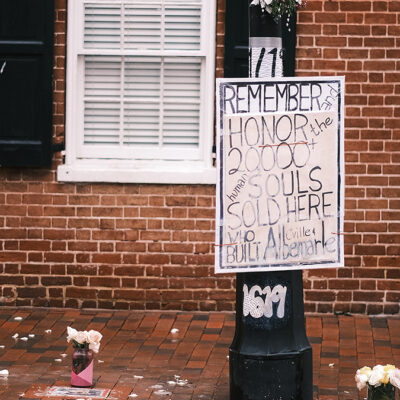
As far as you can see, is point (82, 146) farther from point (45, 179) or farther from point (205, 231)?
point (205, 231)

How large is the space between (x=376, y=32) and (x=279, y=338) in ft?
11.9

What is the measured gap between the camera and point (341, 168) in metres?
7.09

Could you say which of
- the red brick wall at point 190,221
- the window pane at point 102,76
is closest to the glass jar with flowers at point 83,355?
the red brick wall at point 190,221

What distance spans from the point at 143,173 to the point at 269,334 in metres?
3.11

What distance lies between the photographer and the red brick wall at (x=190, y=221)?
9.70 meters

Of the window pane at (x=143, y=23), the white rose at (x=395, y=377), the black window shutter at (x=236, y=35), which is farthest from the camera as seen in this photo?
the window pane at (x=143, y=23)

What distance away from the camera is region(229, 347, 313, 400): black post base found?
702 centimetres

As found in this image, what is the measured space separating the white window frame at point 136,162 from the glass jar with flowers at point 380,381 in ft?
12.1

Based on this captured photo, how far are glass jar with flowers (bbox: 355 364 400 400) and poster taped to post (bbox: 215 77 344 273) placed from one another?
93cm

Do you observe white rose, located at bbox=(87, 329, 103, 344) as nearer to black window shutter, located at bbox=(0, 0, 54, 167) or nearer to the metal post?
the metal post

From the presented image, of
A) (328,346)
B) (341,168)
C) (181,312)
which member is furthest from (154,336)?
(341,168)

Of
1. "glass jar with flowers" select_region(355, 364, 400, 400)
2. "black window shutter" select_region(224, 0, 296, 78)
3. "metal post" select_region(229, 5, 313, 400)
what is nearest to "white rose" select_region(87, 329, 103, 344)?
"metal post" select_region(229, 5, 313, 400)

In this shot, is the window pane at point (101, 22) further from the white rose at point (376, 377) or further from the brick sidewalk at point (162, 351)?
the white rose at point (376, 377)

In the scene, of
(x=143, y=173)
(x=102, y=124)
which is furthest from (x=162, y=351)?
(x=102, y=124)
